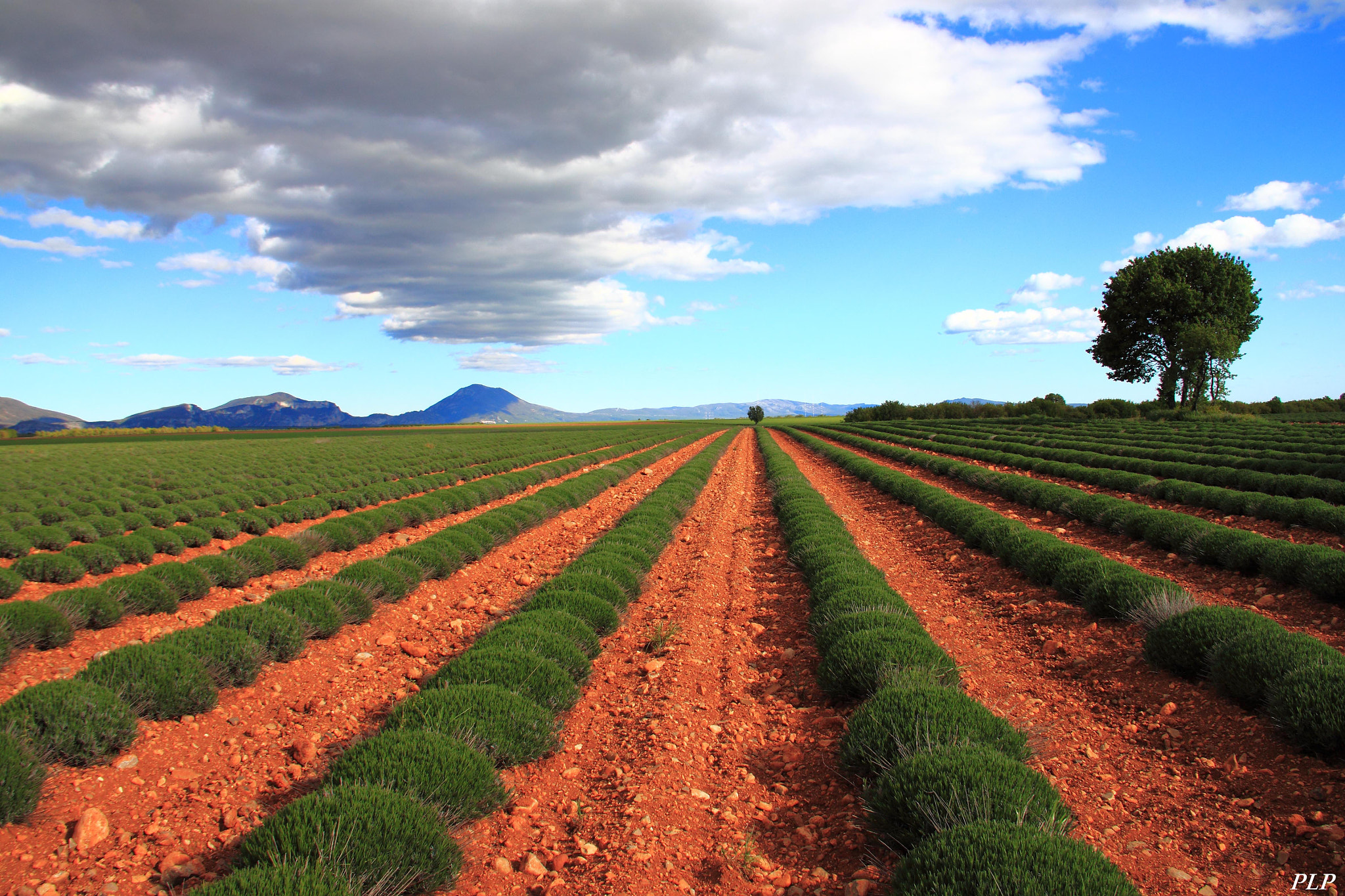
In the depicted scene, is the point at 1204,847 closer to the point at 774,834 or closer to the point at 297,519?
the point at 774,834

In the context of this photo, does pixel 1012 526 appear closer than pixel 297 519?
Yes

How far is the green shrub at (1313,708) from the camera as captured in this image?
4277 millimetres

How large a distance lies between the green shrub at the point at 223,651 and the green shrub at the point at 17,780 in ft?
5.32

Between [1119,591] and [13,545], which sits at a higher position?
[1119,591]

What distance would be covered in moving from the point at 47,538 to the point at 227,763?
11879 millimetres

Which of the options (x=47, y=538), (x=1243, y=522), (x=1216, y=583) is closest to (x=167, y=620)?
(x=47, y=538)

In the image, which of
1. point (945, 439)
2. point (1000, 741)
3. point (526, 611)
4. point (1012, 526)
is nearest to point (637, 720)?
point (526, 611)

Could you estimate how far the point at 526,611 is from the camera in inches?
289

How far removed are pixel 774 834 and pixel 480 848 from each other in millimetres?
1836

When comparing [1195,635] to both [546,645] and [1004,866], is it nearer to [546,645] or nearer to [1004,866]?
[1004,866]

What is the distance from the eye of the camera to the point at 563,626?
267 inches

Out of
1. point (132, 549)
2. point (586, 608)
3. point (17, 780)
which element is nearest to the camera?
point (17, 780)

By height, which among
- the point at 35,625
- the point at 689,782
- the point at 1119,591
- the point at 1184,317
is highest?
the point at 1184,317

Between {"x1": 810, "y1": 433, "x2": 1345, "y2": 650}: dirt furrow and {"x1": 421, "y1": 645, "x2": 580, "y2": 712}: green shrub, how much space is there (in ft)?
25.5
